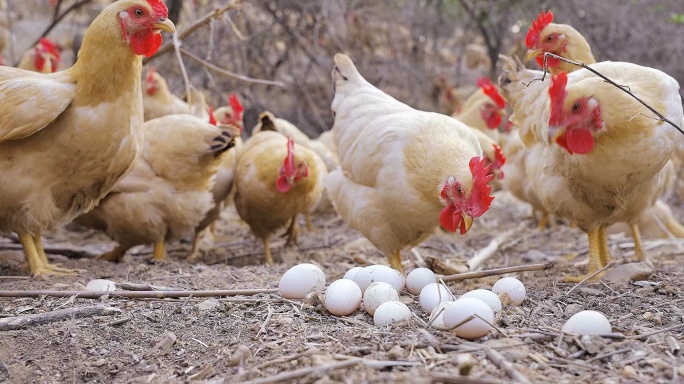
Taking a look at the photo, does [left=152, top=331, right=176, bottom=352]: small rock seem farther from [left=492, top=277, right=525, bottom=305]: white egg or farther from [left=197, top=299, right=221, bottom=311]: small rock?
[left=492, top=277, right=525, bottom=305]: white egg

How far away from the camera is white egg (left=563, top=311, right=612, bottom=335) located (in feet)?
8.00

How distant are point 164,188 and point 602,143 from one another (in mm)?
2913

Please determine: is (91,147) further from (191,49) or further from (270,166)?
(191,49)

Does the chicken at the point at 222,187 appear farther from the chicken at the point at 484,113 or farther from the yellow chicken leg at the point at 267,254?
the chicken at the point at 484,113

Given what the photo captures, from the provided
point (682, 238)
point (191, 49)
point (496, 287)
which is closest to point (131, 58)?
point (496, 287)

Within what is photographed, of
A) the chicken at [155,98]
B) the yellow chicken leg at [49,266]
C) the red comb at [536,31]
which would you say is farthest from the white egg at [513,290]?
the chicken at [155,98]

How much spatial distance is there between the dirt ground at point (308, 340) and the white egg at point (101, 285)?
0.26 feet

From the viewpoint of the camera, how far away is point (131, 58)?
11.7 feet

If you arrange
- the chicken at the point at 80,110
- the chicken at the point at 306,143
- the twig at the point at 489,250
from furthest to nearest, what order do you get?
the chicken at the point at 306,143
the twig at the point at 489,250
the chicken at the point at 80,110

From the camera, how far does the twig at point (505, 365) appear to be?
6.55 ft

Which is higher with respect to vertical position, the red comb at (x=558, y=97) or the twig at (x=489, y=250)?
the red comb at (x=558, y=97)

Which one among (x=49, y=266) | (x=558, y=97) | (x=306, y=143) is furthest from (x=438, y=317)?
(x=306, y=143)

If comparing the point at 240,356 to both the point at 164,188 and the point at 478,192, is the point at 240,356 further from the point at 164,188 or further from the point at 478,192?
the point at 164,188

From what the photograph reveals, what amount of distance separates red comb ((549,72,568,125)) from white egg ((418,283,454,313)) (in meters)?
1.05
